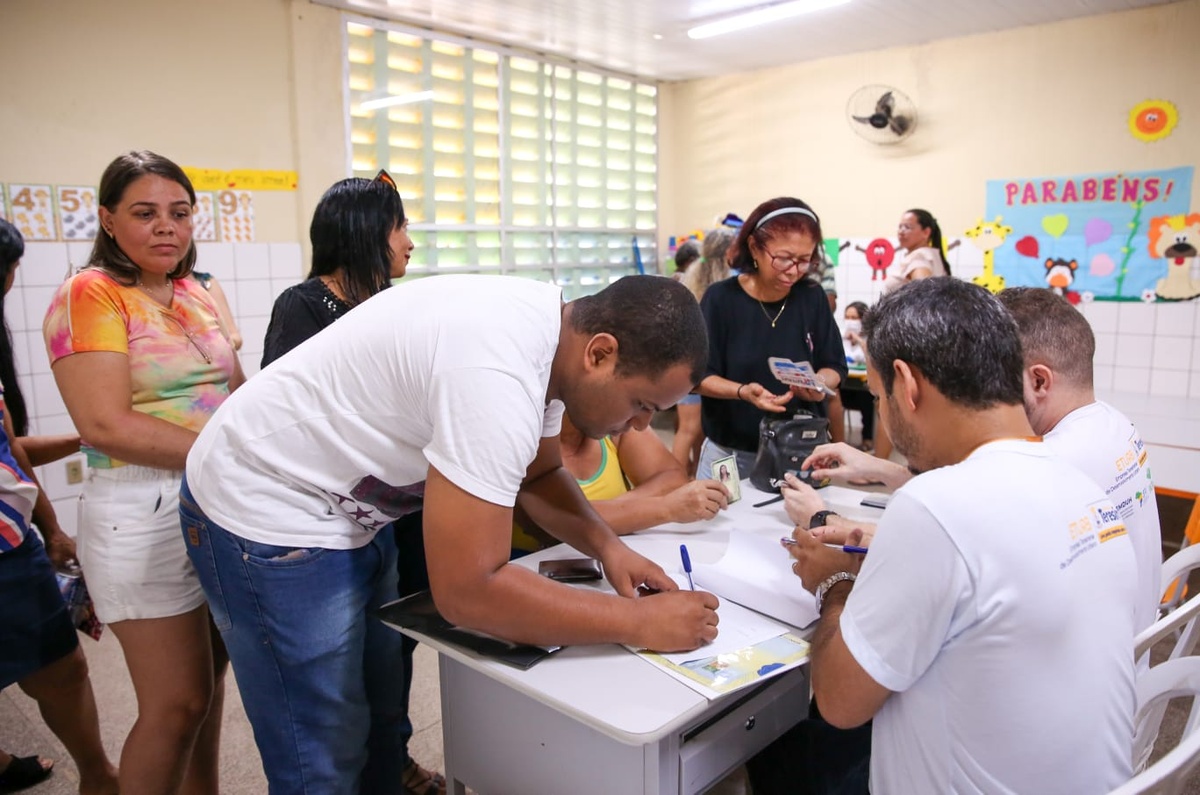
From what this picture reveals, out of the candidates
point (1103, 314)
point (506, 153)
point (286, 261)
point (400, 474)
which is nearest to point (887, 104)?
point (1103, 314)

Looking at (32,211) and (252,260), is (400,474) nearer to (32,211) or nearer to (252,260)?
(32,211)

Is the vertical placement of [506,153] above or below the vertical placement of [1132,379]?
above

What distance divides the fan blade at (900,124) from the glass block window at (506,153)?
1993 millimetres

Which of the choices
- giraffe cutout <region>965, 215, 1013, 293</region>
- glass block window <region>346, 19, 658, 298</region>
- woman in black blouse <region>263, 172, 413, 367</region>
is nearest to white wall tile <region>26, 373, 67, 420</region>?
glass block window <region>346, 19, 658, 298</region>

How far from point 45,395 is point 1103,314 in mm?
5789

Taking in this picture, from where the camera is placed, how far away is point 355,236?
190 centimetres

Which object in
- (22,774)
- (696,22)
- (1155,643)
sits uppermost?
(696,22)

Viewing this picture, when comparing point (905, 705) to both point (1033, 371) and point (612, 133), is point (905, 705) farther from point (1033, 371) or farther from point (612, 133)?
point (612, 133)

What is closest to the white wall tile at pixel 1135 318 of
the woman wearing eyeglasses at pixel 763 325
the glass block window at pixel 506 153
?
the woman wearing eyeglasses at pixel 763 325

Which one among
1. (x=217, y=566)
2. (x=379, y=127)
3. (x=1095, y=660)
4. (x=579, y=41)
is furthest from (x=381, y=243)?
(x=579, y=41)

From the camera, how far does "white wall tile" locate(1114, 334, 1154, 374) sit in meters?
4.67

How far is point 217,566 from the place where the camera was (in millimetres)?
1288

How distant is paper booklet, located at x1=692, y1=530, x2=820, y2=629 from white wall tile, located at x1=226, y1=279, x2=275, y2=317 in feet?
11.0

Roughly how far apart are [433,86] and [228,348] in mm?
3749
